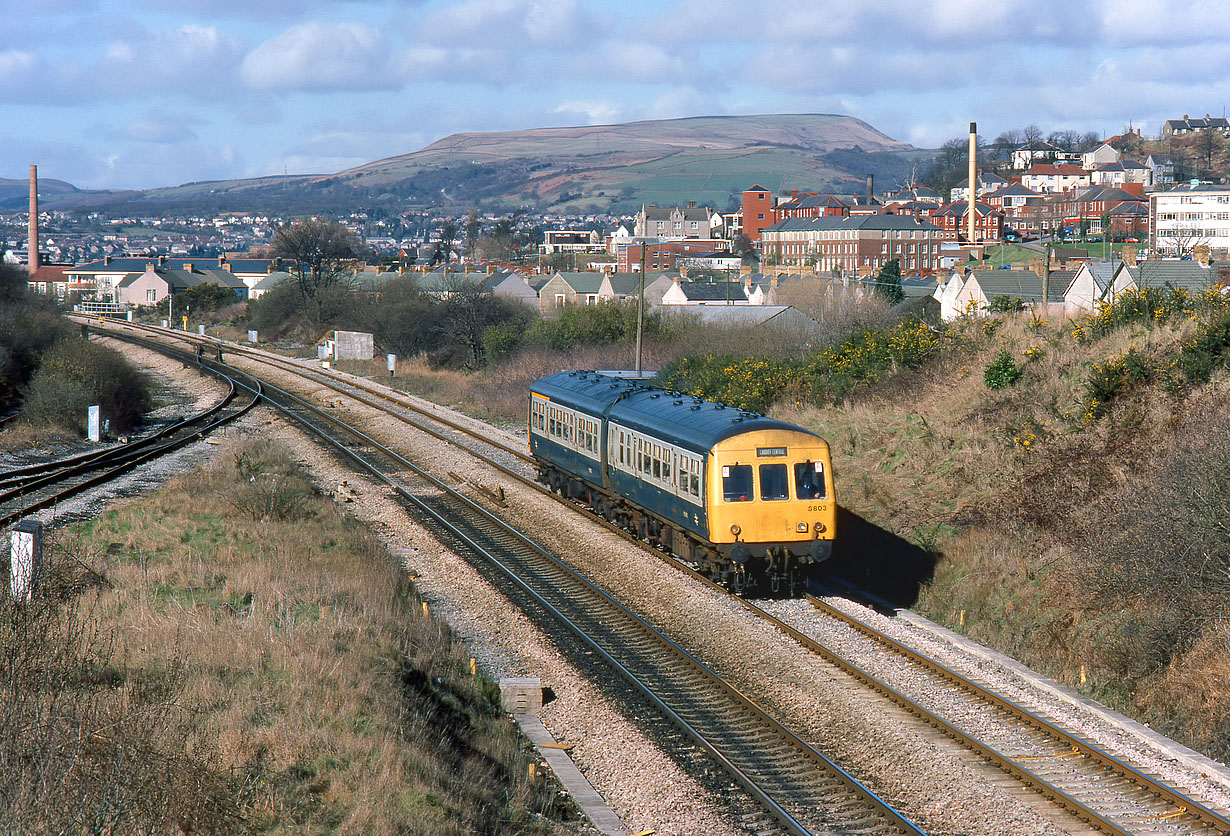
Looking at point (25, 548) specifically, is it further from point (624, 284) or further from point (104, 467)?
point (624, 284)

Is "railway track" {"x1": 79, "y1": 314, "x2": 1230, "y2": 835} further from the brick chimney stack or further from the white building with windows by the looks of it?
the brick chimney stack

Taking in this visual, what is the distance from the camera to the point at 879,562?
2045 centimetres

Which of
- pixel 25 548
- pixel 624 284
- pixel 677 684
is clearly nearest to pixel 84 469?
pixel 25 548

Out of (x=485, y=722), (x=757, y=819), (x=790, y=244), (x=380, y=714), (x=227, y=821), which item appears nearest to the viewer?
(x=227, y=821)

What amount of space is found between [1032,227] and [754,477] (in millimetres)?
147274

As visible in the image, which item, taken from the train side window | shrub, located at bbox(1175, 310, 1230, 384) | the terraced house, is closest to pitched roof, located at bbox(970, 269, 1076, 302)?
shrub, located at bbox(1175, 310, 1230, 384)

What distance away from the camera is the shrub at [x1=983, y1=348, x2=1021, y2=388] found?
24953 mm

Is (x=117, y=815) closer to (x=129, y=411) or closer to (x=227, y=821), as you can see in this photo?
(x=227, y=821)

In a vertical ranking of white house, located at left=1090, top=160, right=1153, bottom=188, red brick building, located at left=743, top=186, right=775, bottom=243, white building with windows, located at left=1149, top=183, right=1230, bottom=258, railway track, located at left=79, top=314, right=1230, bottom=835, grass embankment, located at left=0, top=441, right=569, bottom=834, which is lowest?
railway track, located at left=79, top=314, right=1230, bottom=835

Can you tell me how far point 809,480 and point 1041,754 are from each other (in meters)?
6.97

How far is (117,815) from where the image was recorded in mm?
7156

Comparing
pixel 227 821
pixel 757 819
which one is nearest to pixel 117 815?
pixel 227 821

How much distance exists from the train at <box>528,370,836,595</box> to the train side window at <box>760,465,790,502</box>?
0.02 metres

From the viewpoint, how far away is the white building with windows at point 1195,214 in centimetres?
11056
